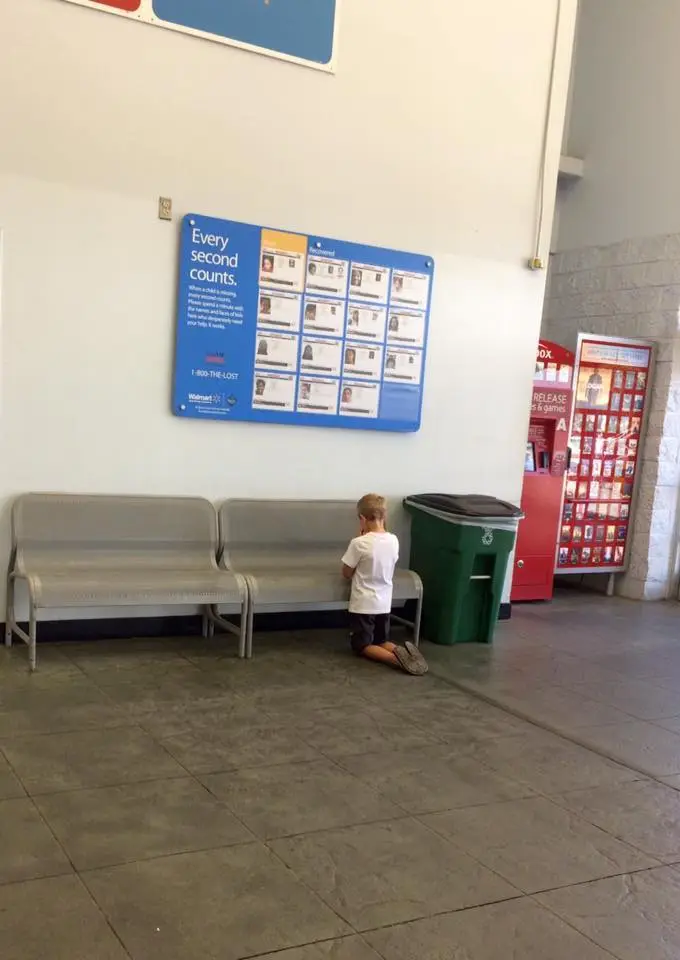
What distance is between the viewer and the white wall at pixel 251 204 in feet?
14.8

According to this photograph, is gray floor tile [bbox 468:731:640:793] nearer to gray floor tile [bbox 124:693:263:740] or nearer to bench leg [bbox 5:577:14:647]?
gray floor tile [bbox 124:693:263:740]

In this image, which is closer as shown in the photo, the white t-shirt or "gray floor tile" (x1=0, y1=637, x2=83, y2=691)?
"gray floor tile" (x1=0, y1=637, x2=83, y2=691)

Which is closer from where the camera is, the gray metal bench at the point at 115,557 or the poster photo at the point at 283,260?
the gray metal bench at the point at 115,557

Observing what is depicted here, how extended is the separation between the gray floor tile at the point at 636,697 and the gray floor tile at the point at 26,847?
8.53ft

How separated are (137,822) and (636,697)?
2.86 meters

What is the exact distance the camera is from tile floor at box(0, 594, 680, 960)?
7.67 feet

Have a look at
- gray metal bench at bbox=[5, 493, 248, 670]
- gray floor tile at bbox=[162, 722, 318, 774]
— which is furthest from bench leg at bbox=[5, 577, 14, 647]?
gray floor tile at bbox=[162, 722, 318, 774]

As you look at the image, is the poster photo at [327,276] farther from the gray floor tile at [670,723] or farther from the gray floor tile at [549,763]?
the gray floor tile at [670,723]

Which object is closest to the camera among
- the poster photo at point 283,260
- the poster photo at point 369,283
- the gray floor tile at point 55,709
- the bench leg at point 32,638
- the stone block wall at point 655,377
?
the gray floor tile at point 55,709

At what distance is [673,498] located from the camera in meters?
7.32

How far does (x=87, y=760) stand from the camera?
3.26 m

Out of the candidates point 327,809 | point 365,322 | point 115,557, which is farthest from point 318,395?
point 327,809

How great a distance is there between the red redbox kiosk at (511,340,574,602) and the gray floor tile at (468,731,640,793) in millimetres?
2808

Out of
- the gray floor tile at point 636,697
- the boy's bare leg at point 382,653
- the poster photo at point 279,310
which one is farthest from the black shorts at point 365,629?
the poster photo at point 279,310
